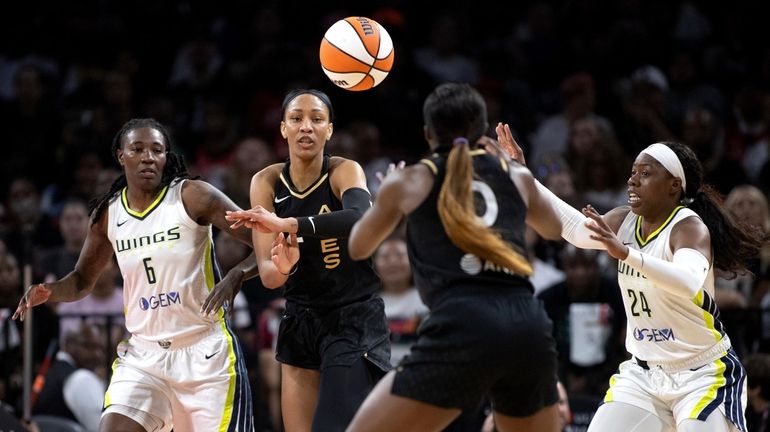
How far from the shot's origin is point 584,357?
880cm

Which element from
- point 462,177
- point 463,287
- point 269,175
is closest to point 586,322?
point 269,175

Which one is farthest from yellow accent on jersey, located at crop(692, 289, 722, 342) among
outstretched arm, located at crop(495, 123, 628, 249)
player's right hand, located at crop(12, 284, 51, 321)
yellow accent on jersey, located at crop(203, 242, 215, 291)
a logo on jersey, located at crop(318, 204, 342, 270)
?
player's right hand, located at crop(12, 284, 51, 321)

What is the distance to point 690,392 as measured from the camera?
18.5 ft

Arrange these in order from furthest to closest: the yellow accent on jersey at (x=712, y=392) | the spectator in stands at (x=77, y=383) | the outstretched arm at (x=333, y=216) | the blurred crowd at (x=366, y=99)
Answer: the blurred crowd at (x=366, y=99) → the spectator in stands at (x=77, y=383) → the yellow accent on jersey at (x=712, y=392) → the outstretched arm at (x=333, y=216)

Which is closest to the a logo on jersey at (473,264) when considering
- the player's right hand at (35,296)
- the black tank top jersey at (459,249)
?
the black tank top jersey at (459,249)

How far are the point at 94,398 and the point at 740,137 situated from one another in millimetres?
6666

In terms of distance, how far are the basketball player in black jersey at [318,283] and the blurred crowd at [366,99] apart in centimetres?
308

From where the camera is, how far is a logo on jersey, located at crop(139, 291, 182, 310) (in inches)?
234

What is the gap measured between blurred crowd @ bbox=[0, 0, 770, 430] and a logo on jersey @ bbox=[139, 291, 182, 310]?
123 inches

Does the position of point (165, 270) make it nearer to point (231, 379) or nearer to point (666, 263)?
point (231, 379)

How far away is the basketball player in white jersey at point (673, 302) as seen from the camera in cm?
558

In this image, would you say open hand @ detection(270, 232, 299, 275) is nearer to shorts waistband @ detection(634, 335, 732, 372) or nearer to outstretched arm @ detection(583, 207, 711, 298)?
outstretched arm @ detection(583, 207, 711, 298)

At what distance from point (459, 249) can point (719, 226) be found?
6.65ft

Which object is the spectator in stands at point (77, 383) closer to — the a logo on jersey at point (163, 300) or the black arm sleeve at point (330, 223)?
the a logo on jersey at point (163, 300)
